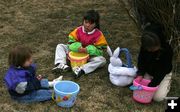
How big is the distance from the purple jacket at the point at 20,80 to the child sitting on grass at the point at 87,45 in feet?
2.33

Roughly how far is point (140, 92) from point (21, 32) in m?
2.52

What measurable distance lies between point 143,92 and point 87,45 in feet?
3.54

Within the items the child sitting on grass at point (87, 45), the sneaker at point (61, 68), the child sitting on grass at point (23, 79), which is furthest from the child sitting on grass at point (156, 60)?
the child sitting on grass at point (23, 79)

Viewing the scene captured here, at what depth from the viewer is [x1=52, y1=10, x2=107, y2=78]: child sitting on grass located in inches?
178

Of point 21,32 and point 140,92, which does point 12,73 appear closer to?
point 140,92

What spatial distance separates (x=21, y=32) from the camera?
5742 mm

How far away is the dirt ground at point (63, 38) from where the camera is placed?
400 centimetres

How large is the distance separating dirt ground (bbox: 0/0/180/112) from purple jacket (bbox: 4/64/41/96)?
6.9 inches

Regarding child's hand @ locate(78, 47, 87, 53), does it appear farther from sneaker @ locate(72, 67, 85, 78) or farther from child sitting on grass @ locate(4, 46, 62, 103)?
child sitting on grass @ locate(4, 46, 62, 103)

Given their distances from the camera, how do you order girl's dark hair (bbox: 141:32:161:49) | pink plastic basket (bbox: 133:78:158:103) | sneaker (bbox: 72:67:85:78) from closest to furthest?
girl's dark hair (bbox: 141:32:161:49) → pink plastic basket (bbox: 133:78:158:103) → sneaker (bbox: 72:67:85:78)

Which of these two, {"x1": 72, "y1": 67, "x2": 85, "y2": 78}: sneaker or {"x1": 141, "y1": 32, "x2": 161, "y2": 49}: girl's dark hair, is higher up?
{"x1": 141, "y1": 32, "x2": 161, "y2": 49}: girl's dark hair

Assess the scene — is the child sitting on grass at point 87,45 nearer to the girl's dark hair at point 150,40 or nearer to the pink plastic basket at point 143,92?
the pink plastic basket at point 143,92

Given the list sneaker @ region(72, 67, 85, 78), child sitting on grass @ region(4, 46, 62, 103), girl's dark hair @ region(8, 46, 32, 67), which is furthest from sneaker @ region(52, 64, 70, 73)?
girl's dark hair @ region(8, 46, 32, 67)

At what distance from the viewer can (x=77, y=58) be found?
455 centimetres
